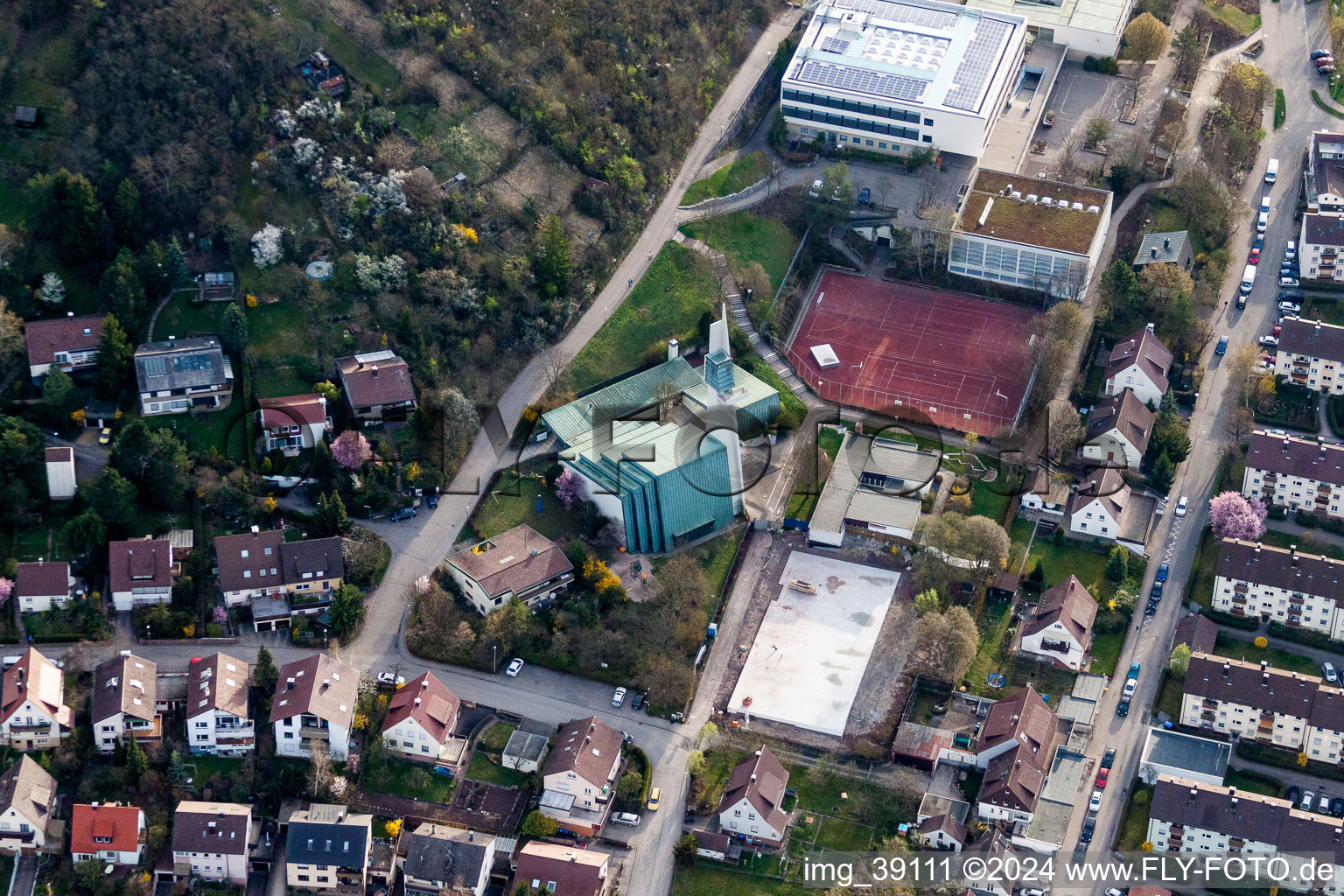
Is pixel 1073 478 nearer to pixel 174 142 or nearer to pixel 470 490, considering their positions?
pixel 470 490

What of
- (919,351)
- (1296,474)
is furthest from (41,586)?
(1296,474)

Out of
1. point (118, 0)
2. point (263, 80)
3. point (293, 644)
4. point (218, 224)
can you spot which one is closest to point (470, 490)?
point (293, 644)

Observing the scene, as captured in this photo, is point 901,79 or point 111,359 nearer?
point 111,359

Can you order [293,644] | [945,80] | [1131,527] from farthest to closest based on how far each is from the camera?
[945,80] < [1131,527] < [293,644]

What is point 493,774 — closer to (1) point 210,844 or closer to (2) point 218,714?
(2) point 218,714

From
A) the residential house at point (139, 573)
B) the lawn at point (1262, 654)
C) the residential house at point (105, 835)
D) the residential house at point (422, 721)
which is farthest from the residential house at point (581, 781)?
the lawn at point (1262, 654)

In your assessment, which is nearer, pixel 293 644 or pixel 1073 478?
pixel 293 644
